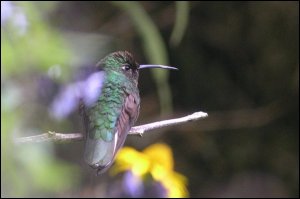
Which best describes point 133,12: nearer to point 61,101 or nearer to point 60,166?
point 60,166

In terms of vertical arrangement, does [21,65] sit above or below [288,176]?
above

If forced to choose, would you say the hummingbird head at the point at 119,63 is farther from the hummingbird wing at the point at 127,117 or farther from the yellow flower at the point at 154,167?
the yellow flower at the point at 154,167

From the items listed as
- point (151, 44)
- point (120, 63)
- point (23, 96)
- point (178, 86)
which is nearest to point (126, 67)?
point (120, 63)

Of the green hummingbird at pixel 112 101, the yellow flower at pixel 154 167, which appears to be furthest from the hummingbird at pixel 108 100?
the yellow flower at pixel 154 167

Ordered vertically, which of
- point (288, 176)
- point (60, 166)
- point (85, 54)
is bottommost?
point (288, 176)

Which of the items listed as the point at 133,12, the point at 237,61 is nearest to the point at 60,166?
the point at 133,12
